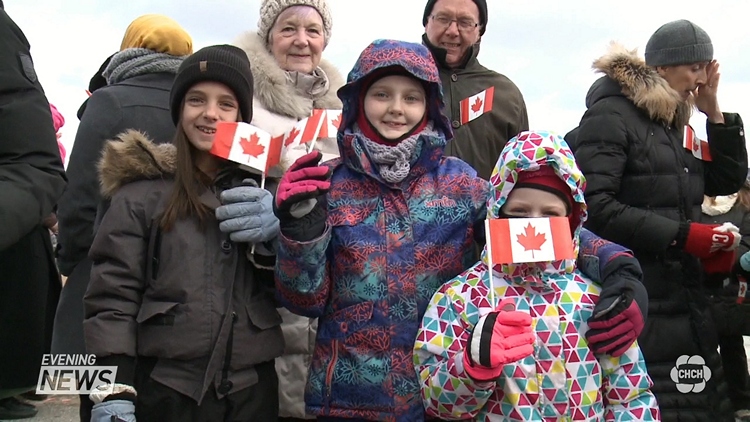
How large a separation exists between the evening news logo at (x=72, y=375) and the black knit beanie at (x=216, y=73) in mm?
1008

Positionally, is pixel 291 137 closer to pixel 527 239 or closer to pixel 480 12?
pixel 527 239

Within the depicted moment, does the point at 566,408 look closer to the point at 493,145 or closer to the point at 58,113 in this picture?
the point at 493,145

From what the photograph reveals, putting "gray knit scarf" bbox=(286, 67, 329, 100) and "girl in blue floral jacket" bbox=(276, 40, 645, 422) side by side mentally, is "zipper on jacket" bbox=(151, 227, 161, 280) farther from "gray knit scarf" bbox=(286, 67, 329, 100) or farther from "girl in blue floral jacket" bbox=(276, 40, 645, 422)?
"gray knit scarf" bbox=(286, 67, 329, 100)

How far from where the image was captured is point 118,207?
8.57 ft

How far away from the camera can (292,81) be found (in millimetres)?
3529

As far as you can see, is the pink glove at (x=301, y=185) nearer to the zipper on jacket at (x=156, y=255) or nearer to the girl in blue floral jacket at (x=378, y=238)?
the girl in blue floral jacket at (x=378, y=238)

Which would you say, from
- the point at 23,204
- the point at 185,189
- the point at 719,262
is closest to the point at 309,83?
the point at 185,189

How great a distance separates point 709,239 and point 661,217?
24 cm

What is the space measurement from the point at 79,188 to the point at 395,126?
144cm

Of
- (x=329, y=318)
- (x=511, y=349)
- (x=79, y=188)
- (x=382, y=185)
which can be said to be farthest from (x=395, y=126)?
(x=79, y=188)

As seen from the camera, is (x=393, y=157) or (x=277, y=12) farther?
(x=277, y=12)

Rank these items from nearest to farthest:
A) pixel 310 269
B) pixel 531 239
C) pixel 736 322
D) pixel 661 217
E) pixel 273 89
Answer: pixel 531 239, pixel 310 269, pixel 273 89, pixel 661 217, pixel 736 322

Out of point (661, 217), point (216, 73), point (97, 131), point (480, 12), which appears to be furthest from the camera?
point (480, 12)

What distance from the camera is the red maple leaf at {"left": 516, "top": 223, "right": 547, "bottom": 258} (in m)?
2.27
